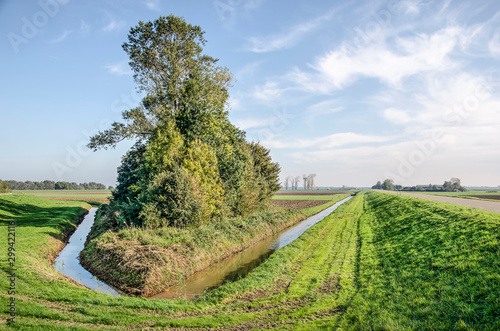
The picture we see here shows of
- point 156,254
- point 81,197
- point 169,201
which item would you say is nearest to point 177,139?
point 169,201

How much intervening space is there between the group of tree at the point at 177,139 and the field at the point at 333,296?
8.19m

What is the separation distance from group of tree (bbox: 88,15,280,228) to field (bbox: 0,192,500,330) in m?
8.19

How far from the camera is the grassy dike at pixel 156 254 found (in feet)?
44.4

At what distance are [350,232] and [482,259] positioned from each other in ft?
49.3

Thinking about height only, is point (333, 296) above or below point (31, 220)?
above

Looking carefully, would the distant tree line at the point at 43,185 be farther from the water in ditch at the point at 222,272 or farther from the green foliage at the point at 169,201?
the water in ditch at the point at 222,272

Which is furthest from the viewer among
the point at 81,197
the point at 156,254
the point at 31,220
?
the point at 81,197

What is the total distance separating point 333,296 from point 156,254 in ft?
29.5

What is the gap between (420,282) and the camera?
10.6m

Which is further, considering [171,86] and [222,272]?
[171,86]

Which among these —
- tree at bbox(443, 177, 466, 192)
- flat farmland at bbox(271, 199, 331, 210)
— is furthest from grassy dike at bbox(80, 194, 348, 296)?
tree at bbox(443, 177, 466, 192)

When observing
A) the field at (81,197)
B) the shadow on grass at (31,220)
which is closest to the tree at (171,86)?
the shadow on grass at (31,220)

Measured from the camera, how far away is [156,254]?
48.2 feet

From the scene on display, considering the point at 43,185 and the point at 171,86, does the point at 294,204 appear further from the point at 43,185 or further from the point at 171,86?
the point at 43,185
